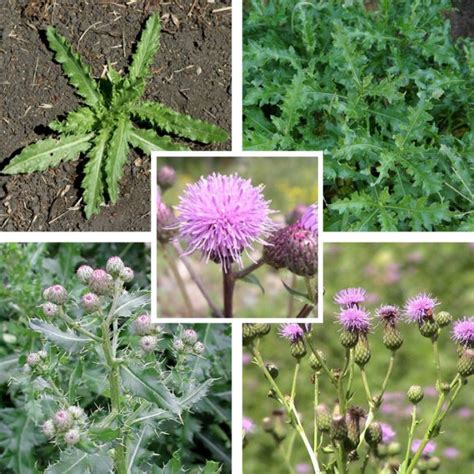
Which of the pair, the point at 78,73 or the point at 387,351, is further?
the point at 78,73

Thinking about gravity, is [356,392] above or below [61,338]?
below

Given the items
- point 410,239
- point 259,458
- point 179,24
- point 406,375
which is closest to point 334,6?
point 179,24

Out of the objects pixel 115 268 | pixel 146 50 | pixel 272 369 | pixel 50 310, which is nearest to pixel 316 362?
pixel 272 369

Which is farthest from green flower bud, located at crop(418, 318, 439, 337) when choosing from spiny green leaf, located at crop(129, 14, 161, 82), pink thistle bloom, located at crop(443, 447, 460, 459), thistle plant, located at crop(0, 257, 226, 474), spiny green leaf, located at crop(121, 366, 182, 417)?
spiny green leaf, located at crop(129, 14, 161, 82)

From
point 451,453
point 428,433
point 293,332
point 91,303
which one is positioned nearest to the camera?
point 91,303

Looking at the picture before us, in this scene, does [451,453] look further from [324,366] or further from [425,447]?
Answer: [324,366]

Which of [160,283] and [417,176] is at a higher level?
[417,176]

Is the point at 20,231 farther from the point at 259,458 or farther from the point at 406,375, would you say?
the point at 406,375

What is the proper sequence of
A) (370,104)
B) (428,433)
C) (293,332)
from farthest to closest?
(370,104)
(293,332)
(428,433)
